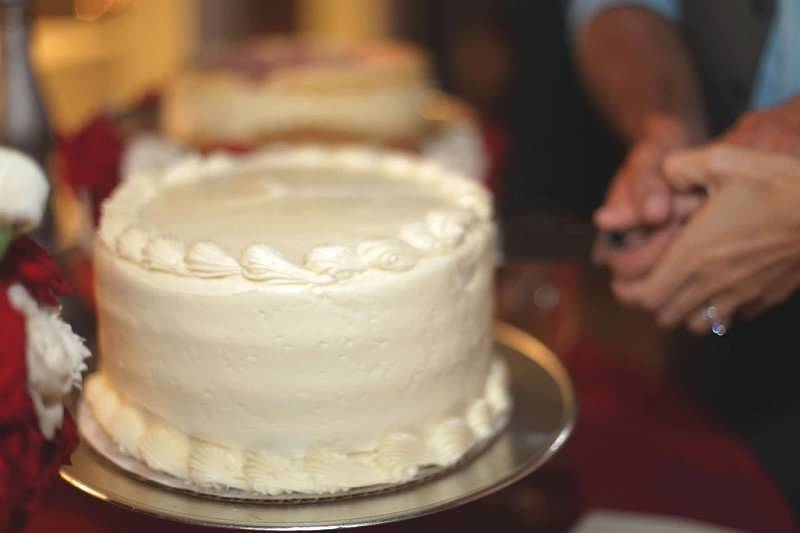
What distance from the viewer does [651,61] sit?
75.8 inches

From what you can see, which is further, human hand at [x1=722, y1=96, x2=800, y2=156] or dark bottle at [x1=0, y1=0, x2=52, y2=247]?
dark bottle at [x1=0, y1=0, x2=52, y2=247]

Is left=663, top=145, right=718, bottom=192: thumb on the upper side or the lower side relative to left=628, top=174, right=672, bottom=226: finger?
upper

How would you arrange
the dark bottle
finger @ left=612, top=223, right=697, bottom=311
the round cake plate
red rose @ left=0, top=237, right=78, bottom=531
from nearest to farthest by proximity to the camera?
1. red rose @ left=0, top=237, right=78, bottom=531
2. the round cake plate
3. finger @ left=612, top=223, right=697, bottom=311
4. the dark bottle

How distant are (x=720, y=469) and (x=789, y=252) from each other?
0.40 m

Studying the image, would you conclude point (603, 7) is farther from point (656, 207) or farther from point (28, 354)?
point (28, 354)

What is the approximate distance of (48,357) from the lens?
89cm

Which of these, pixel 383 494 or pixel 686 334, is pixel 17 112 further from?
pixel 686 334

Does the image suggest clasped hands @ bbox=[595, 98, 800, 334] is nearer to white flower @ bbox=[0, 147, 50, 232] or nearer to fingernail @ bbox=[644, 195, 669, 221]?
fingernail @ bbox=[644, 195, 669, 221]

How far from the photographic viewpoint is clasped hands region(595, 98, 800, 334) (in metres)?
1.35

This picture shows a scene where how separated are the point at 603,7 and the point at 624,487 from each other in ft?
3.37

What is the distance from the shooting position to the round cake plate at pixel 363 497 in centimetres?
107

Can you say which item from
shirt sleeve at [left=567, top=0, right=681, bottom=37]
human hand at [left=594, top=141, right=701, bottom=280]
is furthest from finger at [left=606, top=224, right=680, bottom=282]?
shirt sleeve at [left=567, top=0, right=681, bottom=37]

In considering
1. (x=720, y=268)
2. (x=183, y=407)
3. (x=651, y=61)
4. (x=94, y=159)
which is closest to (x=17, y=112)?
(x=94, y=159)

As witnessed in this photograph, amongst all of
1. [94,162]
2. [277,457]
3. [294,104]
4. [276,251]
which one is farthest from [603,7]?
[277,457]
